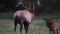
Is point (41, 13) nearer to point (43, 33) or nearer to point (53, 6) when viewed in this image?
point (53, 6)

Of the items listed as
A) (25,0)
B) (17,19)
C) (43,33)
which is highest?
(25,0)

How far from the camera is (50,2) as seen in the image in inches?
1046

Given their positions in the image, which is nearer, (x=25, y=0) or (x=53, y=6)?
(x=25, y=0)

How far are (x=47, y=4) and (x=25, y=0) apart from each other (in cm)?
290

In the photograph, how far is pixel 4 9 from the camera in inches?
1008

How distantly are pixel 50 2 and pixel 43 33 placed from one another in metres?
14.4

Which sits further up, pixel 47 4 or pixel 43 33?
pixel 47 4

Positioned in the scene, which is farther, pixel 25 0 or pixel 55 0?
pixel 55 0

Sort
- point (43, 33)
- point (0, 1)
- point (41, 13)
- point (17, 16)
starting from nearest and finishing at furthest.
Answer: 1. point (17, 16)
2. point (43, 33)
3. point (41, 13)
4. point (0, 1)

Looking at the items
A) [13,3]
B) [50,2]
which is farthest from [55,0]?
[13,3]

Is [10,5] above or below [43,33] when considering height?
above

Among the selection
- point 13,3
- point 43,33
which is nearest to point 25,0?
point 13,3

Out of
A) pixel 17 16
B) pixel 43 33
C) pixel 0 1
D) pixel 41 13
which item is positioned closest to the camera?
pixel 17 16

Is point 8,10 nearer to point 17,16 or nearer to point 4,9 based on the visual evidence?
point 4,9
